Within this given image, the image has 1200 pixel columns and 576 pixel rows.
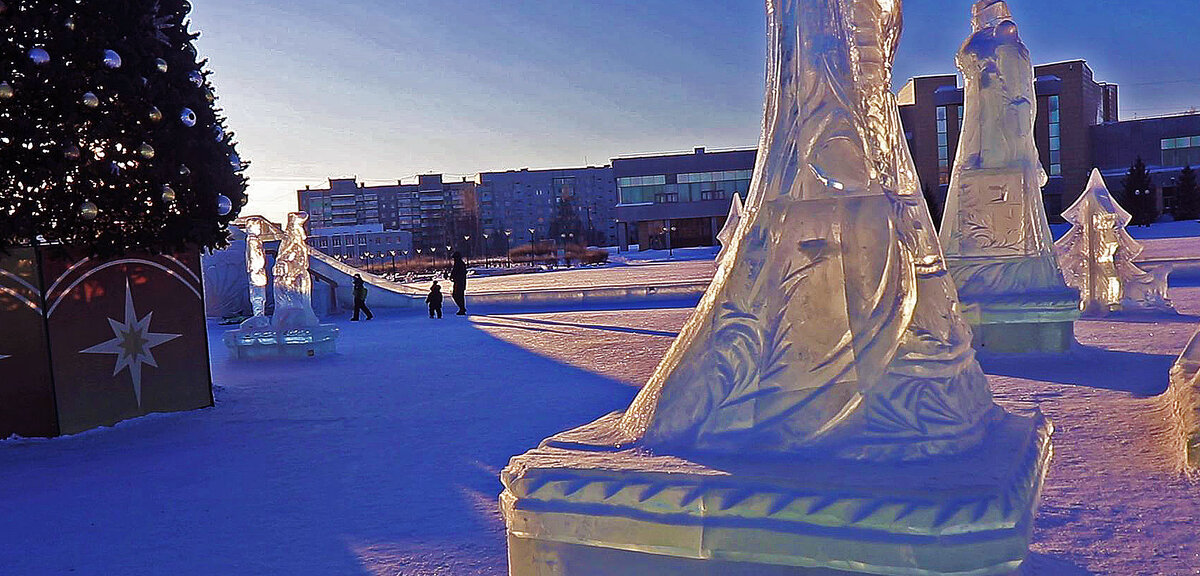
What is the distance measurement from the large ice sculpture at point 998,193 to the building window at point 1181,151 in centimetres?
5458

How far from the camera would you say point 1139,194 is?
159 feet

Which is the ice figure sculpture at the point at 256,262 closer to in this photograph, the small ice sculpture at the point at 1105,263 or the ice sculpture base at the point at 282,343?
the ice sculpture base at the point at 282,343

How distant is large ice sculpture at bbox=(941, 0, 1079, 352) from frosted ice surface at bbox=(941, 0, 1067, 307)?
12mm

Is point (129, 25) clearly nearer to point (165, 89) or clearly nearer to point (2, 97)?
A: point (165, 89)

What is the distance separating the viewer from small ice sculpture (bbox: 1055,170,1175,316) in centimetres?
1316

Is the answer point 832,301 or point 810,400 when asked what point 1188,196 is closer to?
point 832,301

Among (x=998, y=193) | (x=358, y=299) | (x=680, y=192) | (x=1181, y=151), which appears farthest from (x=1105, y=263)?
(x=680, y=192)

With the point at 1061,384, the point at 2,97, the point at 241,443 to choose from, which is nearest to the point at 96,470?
the point at 241,443

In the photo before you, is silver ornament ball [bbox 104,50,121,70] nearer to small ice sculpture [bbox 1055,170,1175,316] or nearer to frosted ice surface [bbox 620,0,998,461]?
frosted ice surface [bbox 620,0,998,461]

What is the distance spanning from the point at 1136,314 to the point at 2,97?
15183 mm

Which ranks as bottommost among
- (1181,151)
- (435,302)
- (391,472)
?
(391,472)

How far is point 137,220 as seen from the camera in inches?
313

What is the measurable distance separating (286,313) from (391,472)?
874cm

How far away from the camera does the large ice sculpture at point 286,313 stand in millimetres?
13055
